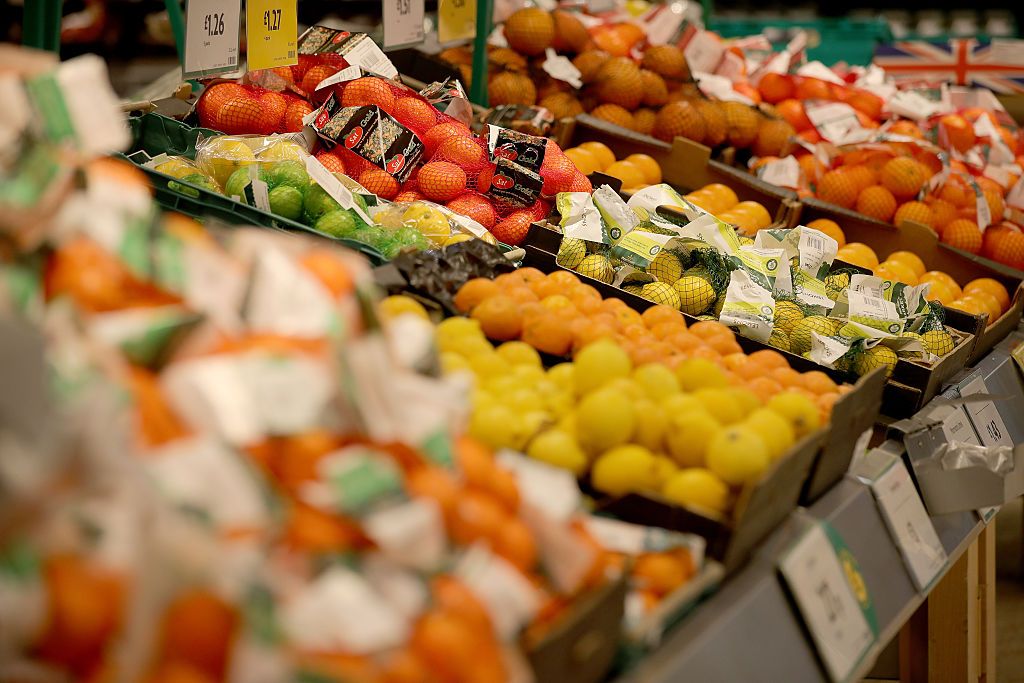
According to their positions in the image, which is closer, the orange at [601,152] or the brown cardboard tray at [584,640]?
the brown cardboard tray at [584,640]

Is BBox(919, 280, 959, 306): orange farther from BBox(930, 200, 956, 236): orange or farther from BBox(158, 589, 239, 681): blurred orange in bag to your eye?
BBox(158, 589, 239, 681): blurred orange in bag

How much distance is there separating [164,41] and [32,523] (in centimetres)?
676

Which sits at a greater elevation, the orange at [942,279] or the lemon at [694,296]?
the lemon at [694,296]

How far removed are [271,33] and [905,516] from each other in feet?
6.16

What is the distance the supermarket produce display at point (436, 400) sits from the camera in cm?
87

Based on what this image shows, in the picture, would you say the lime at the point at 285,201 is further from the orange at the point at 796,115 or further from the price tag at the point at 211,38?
the orange at the point at 796,115

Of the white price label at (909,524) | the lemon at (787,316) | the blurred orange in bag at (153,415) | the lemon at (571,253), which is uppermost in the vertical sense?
the blurred orange in bag at (153,415)

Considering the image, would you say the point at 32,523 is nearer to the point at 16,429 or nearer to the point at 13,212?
the point at 16,429

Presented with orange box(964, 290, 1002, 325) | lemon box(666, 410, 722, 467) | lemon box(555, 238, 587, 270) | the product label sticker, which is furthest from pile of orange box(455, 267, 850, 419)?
orange box(964, 290, 1002, 325)

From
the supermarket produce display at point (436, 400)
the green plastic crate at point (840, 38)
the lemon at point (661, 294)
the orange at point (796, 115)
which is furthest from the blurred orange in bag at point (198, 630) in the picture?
the green plastic crate at point (840, 38)

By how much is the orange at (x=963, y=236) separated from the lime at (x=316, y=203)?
6.70 feet

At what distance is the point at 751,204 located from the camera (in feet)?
10.1

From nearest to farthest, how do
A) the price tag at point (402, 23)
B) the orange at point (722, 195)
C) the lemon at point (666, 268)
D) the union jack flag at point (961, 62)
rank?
the lemon at point (666, 268) < the price tag at point (402, 23) < the orange at point (722, 195) < the union jack flag at point (961, 62)

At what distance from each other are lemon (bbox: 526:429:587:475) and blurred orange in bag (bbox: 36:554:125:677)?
68 cm
